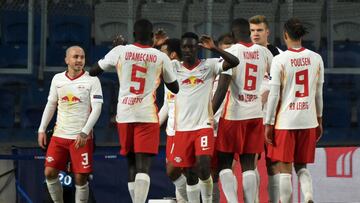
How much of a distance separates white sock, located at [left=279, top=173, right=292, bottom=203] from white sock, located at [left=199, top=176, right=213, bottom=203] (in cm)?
68

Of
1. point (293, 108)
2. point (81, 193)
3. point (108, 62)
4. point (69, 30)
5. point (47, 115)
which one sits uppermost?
point (69, 30)

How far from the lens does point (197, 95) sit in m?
9.22

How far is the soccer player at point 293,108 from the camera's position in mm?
9047

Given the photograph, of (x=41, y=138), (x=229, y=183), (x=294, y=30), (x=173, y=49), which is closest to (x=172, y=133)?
(x=173, y=49)

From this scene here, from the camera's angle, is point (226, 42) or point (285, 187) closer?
point (285, 187)

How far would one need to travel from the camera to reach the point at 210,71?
9.24 meters

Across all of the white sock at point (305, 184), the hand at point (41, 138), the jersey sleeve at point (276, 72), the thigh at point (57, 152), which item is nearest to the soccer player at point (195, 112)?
the jersey sleeve at point (276, 72)

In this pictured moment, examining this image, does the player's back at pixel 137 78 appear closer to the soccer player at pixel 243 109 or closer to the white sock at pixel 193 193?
the soccer player at pixel 243 109

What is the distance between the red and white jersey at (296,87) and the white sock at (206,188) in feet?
2.80

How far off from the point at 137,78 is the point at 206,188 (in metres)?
1.28

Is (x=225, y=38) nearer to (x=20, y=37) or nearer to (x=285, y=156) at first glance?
(x=285, y=156)

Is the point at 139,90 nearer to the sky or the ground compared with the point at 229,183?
nearer to the sky

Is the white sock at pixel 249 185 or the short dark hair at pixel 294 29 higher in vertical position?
the short dark hair at pixel 294 29

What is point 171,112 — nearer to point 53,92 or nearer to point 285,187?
point 53,92
